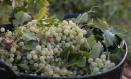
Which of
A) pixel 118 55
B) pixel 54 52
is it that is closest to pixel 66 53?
pixel 54 52

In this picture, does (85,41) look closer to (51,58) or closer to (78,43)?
(78,43)

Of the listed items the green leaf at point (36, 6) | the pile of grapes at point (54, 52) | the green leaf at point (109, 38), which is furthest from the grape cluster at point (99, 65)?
the green leaf at point (36, 6)

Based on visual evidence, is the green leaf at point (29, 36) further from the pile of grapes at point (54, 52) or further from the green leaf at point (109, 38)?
the green leaf at point (109, 38)

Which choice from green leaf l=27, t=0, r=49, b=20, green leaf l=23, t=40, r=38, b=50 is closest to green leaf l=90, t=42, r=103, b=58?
green leaf l=23, t=40, r=38, b=50

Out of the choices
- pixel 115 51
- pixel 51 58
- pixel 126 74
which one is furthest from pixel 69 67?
pixel 126 74

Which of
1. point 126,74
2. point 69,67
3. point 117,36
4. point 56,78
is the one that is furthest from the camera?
point 126,74

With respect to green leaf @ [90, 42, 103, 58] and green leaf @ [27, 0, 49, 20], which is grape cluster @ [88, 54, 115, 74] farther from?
green leaf @ [27, 0, 49, 20]

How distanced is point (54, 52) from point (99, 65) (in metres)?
0.13

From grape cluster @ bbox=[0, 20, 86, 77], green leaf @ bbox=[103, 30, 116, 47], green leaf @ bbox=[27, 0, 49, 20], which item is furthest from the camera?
green leaf @ bbox=[27, 0, 49, 20]

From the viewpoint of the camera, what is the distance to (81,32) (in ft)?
3.32

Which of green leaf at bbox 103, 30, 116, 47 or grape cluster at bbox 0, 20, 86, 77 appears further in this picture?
green leaf at bbox 103, 30, 116, 47

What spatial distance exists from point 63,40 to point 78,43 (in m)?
0.05

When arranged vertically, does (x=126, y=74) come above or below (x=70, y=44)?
below

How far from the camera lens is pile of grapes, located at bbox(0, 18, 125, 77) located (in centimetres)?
94
